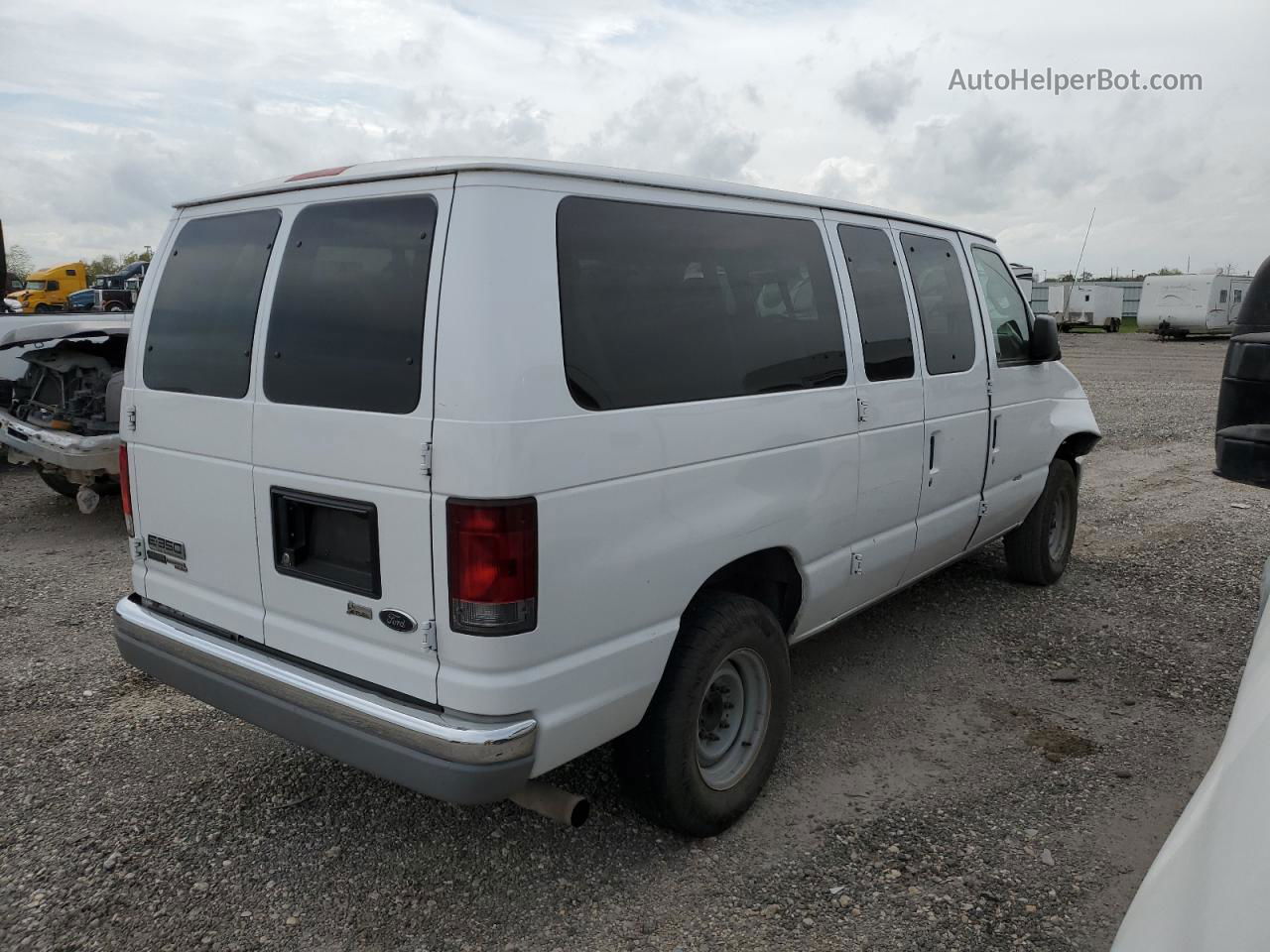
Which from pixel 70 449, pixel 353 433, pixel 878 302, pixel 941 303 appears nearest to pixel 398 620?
pixel 353 433

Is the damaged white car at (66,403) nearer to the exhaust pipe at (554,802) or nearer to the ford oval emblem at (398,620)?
the ford oval emblem at (398,620)

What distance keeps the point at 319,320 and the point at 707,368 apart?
120 cm

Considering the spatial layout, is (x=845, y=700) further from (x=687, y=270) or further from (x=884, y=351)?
(x=687, y=270)

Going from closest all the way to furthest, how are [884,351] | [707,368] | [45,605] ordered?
[707,368] < [884,351] < [45,605]

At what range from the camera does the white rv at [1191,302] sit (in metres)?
32.8

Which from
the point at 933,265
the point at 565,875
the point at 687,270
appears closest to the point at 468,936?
the point at 565,875

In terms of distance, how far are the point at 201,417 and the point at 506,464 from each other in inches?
51.3

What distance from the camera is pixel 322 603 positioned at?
2.87 metres

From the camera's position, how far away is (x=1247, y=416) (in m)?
2.36

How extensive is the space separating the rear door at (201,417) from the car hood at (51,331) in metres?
4.66

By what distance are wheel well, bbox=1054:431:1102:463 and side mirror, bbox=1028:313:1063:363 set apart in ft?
2.80

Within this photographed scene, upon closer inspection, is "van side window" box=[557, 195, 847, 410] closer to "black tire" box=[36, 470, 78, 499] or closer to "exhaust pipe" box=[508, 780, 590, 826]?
"exhaust pipe" box=[508, 780, 590, 826]

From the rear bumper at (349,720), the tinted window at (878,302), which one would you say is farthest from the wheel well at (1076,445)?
the rear bumper at (349,720)

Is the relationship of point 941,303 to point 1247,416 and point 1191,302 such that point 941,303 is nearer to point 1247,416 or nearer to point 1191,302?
point 1247,416
